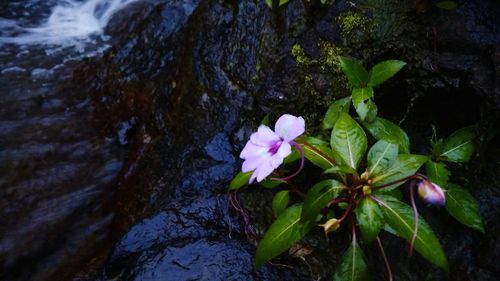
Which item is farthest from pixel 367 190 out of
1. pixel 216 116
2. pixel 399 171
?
pixel 216 116

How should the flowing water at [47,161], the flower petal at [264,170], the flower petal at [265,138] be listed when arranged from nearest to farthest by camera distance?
1. the flower petal at [264,170]
2. the flower petal at [265,138]
3. the flowing water at [47,161]

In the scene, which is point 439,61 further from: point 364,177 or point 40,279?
point 40,279

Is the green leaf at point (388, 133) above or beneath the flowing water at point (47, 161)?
above

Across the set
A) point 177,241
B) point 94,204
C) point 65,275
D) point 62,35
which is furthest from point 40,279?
point 62,35

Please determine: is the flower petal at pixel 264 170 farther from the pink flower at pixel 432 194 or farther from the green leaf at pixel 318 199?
the pink flower at pixel 432 194

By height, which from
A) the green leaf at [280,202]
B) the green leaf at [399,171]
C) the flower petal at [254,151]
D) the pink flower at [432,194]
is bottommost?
the green leaf at [280,202]

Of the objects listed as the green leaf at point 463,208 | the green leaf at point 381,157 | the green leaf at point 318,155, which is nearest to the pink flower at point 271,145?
the green leaf at point 318,155
